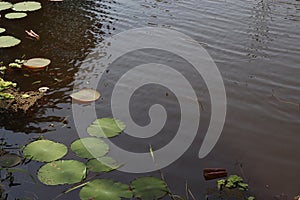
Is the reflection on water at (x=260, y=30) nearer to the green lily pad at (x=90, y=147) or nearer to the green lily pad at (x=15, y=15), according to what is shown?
the green lily pad at (x=90, y=147)

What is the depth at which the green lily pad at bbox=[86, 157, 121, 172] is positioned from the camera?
2965 mm

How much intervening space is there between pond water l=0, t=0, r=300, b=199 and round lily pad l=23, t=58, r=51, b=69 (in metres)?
0.08

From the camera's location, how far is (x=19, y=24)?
5.73m

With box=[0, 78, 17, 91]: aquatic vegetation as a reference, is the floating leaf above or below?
below

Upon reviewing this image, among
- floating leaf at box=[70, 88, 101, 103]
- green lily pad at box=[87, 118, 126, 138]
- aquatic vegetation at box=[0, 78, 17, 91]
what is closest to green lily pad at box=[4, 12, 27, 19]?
aquatic vegetation at box=[0, 78, 17, 91]

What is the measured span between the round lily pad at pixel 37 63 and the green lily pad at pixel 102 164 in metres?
1.91

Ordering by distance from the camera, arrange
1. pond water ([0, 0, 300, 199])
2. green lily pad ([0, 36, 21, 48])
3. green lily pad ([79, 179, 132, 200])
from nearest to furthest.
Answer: green lily pad ([79, 179, 132, 200]) < pond water ([0, 0, 300, 199]) < green lily pad ([0, 36, 21, 48])

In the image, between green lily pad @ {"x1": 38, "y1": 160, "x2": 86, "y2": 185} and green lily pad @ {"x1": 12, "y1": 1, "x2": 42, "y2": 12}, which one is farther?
green lily pad @ {"x1": 12, "y1": 1, "x2": 42, "y2": 12}

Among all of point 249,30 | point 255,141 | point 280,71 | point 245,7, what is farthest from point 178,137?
point 245,7

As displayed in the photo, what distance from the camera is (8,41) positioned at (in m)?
5.08

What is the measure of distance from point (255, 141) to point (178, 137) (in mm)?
659

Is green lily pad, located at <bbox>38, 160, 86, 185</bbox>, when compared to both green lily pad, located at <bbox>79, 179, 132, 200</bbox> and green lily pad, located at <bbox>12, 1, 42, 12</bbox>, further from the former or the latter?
green lily pad, located at <bbox>12, 1, 42, 12</bbox>

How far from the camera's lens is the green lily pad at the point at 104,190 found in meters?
2.68

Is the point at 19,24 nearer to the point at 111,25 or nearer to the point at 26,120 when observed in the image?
the point at 111,25
